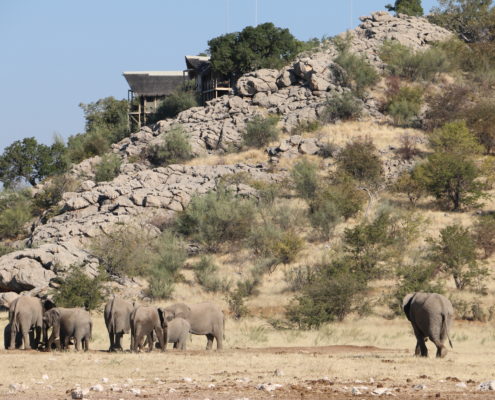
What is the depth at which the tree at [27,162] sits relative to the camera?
66.3 m

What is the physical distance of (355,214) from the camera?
49.2 m

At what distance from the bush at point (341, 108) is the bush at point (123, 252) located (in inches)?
778

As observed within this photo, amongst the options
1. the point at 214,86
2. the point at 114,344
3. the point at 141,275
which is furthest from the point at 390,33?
the point at 114,344

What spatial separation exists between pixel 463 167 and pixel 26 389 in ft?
127

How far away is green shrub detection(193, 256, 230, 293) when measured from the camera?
134ft

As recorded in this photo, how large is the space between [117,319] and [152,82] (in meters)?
57.1

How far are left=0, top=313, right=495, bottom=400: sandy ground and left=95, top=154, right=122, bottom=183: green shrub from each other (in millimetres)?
35838

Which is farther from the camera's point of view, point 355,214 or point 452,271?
point 355,214

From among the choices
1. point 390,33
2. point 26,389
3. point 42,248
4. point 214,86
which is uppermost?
point 390,33

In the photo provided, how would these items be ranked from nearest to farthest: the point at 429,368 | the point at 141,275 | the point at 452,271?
the point at 429,368
the point at 452,271
the point at 141,275

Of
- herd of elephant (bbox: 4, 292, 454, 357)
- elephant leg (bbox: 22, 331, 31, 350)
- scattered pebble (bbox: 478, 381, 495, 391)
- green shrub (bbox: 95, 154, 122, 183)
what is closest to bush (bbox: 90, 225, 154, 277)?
green shrub (bbox: 95, 154, 122, 183)

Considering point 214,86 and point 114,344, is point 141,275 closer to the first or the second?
point 114,344

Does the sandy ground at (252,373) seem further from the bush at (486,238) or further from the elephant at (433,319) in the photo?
the bush at (486,238)

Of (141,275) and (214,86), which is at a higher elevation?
(214,86)
